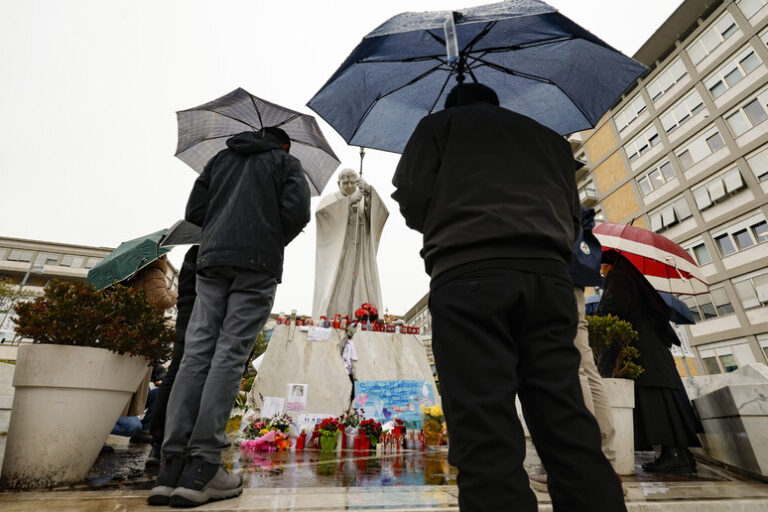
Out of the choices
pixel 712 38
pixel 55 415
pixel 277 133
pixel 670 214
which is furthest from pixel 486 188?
pixel 712 38

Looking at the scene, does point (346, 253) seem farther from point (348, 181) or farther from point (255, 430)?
point (255, 430)

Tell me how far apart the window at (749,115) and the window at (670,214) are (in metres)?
4.00

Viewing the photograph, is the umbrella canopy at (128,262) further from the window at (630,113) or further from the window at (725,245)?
the window at (630,113)

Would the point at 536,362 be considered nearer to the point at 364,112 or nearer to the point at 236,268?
the point at 236,268

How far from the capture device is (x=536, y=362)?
44.1 inches

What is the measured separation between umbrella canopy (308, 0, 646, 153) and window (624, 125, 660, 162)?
25801mm

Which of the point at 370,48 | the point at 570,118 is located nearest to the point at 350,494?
the point at 370,48

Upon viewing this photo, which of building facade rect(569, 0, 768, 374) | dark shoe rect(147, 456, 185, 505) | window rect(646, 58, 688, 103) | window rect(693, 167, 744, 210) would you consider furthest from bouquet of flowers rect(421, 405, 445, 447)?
window rect(646, 58, 688, 103)

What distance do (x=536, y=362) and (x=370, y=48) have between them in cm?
192

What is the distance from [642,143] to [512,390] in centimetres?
2883

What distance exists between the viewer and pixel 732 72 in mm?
18891

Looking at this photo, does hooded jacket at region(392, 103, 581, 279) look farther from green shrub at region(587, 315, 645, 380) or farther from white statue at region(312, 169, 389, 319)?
white statue at region(312, 169, 389, 319)

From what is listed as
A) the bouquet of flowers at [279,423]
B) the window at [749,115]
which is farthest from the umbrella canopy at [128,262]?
the window at [749,115]

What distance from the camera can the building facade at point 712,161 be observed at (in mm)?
17344
